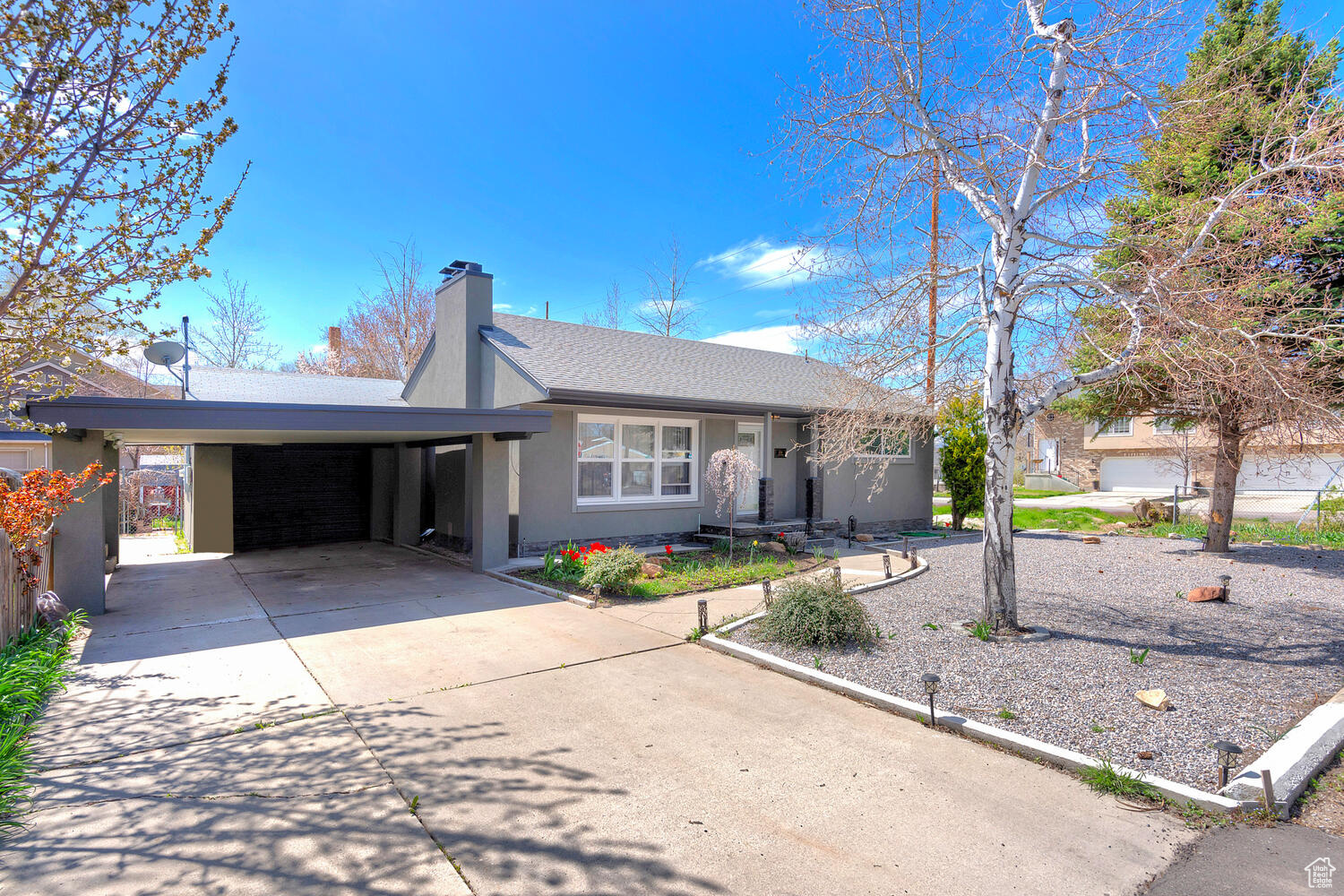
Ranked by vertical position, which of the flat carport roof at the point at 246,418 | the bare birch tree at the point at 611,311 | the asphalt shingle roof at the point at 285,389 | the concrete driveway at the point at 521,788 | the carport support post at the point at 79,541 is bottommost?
the concrete driveway at the point at 521,788

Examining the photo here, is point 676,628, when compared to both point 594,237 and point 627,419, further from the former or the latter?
point 594,237

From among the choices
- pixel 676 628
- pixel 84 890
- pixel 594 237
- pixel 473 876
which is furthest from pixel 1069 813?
pixel 594 237

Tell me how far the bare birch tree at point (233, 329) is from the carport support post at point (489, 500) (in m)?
21.6

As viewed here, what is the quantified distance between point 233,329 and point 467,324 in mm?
19401

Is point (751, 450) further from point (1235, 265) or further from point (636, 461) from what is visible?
point (1235, 265)

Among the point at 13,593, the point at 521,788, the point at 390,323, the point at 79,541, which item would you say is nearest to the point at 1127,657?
the point at 521,788

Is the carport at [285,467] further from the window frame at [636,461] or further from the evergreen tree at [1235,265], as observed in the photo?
the evergreen tree at [1235,265]

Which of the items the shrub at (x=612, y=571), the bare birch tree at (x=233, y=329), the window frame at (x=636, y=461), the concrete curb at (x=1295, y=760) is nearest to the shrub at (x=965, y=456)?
the window frame at (x=636, y=461)

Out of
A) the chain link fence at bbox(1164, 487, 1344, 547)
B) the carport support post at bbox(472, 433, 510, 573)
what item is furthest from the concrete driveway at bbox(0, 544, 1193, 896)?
the chain link fence at bbox(1164, 487, 1344, 547)

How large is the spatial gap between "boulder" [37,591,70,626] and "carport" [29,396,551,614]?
618 millimetres

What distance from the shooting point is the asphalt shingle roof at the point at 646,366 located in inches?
445

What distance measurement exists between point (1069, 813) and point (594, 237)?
25.3 meters

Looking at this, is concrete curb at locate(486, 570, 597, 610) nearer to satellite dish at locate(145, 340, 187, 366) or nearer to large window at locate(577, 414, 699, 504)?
large window at locate(577, 414, 699, 504)

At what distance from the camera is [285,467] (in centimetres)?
1404
